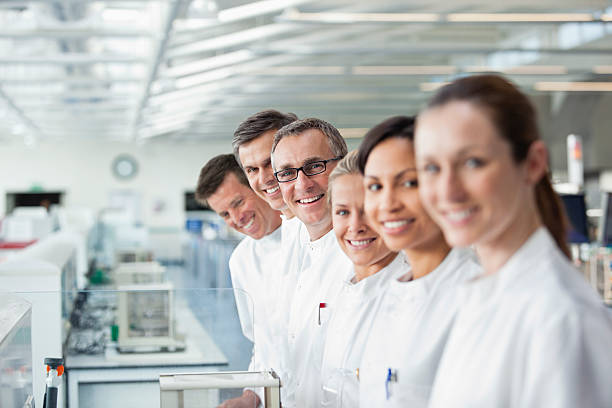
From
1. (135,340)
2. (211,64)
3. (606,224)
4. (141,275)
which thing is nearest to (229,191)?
(135,340)

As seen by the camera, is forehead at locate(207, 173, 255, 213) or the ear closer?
the ear

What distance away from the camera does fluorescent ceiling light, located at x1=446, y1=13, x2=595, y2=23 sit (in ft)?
22.2

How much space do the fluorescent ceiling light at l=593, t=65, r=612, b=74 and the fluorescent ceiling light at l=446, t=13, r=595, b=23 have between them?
3233mm

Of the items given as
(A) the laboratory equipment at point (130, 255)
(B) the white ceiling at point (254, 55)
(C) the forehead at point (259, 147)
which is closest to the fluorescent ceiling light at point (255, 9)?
(B) the white ceiling at point (254, 55)

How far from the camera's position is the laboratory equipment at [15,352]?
172 centimetres

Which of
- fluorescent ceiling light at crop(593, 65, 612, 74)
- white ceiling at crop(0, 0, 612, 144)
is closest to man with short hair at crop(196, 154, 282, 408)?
white ceiling at crop(0, 0, 612, 144)

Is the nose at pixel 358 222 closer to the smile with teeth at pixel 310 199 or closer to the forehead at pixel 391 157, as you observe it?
the forehead at pixel 391 157

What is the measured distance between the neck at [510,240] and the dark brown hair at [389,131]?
12.5 inches

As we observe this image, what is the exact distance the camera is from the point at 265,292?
2756 millimetres

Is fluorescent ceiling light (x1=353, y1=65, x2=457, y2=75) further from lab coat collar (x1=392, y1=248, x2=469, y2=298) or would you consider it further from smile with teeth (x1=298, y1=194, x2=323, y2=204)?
lab coat collar (x1=392, y1=248, x2=469, y2=298)

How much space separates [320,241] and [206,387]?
0.77 meters

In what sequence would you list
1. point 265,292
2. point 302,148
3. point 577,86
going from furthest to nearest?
point 577,86
point 265,292
point 302,148

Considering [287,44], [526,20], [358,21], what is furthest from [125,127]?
[526,20]

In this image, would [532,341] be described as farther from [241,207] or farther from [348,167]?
[241,207]
